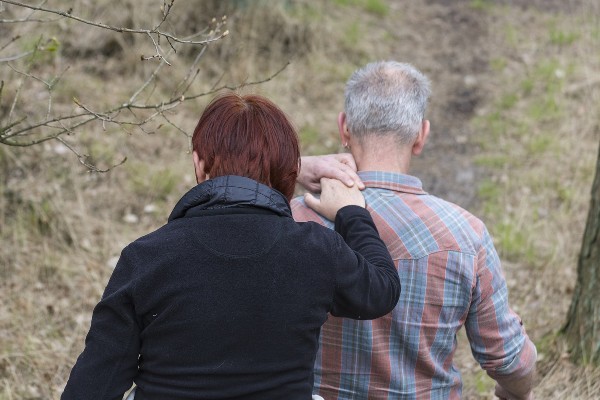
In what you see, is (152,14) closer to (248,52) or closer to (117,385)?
(248,52)

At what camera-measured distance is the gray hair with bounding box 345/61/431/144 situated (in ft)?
8.19

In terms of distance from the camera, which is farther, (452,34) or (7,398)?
(452,34)

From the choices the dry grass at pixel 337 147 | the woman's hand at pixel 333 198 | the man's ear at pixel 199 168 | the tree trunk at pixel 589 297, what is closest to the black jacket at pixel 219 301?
the man's ear at pixel 199 168

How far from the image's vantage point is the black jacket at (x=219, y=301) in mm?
1859

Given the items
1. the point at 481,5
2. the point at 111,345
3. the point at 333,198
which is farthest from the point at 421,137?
the point at 481,5

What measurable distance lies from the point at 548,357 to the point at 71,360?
Answer: 2508 millimetres

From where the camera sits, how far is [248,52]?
7609mm

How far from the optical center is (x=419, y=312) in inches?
95.7

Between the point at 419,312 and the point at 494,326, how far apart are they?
0.96 feet

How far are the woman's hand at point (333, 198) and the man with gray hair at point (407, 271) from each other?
0.03m

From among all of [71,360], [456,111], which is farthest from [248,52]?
[71,360]

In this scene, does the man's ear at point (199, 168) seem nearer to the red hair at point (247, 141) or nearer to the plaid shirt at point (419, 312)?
the red hair at point (247, 141)

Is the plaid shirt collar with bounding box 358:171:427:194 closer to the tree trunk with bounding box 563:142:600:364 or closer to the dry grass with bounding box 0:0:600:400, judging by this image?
the dry grass with bounding box 0:0:600:400

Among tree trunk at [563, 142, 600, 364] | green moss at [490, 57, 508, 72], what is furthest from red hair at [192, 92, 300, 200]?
green moss at [490, 57, 508, 72]
